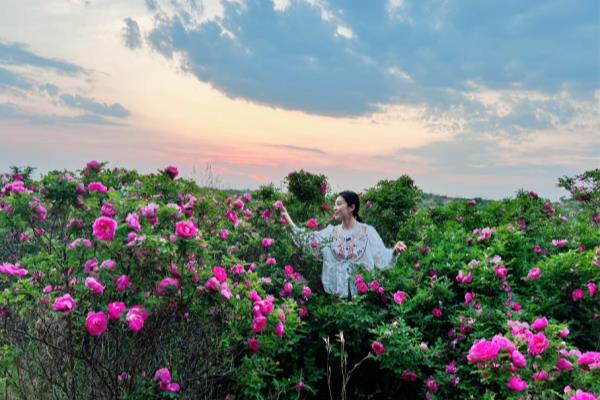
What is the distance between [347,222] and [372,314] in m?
1.18

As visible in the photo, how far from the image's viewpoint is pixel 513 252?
19.5ft

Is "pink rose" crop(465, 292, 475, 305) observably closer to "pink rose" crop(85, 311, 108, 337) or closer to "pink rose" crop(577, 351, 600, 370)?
"pink rose" crop(577, 351, 600, 370)

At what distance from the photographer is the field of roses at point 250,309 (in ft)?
10.3

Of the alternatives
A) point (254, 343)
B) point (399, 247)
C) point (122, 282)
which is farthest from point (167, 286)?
point (399, 247)

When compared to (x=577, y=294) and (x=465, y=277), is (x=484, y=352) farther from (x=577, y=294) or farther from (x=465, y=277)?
(x=577, y=294)

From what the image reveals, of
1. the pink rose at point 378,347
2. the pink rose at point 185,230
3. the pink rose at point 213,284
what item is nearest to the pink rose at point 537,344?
the pink rose at point 378,347

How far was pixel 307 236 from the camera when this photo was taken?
236 inches

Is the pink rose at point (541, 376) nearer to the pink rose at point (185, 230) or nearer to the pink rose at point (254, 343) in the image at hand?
the pink rose at point (254, 343)

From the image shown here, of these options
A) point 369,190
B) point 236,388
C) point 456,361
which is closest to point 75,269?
point 236,388

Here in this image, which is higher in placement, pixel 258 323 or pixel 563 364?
pixel 563 364

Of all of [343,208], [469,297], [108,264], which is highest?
[343,208]

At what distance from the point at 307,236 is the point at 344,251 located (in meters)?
0.46

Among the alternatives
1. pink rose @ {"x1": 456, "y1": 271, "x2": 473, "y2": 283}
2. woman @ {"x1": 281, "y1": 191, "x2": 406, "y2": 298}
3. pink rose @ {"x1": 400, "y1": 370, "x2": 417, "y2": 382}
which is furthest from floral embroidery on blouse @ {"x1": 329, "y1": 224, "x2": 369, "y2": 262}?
pink rose @ {"x1": 400, "y1": 370, "x2": 417, "y2": 382}

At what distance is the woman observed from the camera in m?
5.77
